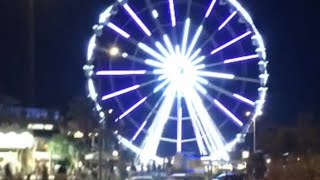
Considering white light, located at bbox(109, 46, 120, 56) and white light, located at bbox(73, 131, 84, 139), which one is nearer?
white light, located at bbox(109, 46, 120, 56)

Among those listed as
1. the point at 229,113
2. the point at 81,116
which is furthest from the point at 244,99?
the point at 81,116

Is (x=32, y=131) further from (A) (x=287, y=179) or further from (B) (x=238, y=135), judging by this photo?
(A) (x=287, y=179)

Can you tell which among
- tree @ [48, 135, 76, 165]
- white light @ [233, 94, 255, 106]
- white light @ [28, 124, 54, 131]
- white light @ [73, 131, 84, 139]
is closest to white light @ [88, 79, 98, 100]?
white light @ [233, 94, 255, 106]

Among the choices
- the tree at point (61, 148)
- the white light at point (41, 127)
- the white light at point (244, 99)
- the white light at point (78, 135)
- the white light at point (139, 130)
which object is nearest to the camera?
the white light at point (139, 130)

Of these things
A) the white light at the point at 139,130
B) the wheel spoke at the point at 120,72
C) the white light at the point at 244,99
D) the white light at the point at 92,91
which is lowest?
the white light at the point at 139,130

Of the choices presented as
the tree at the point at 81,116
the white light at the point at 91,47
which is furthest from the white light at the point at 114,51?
the tree at the point at 81,116

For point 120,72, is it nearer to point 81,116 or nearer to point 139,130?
point 139,130

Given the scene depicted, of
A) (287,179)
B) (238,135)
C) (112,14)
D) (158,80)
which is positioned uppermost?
(112,14)

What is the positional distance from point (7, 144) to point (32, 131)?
20.3ft

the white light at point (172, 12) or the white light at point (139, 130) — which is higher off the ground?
the white light at point (172, 12)

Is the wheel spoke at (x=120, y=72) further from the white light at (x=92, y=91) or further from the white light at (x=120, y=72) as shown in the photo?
the white light at (x=92, y=91)

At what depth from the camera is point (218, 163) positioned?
185 ft

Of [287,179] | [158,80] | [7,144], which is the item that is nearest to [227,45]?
[158,80]

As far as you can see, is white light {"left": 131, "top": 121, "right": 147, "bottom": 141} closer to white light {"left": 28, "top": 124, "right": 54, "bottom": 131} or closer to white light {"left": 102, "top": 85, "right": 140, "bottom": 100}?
white light {"left": 102, "top": 85, "right": 140, "bottom": 100}
